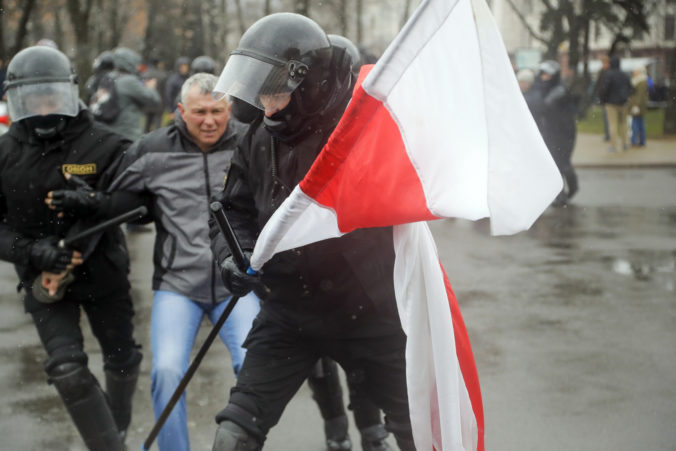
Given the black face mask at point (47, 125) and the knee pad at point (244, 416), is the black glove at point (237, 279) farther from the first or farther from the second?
the black face mask at point (47, 125)

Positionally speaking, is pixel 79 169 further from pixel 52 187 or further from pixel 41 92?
pixel 41 92

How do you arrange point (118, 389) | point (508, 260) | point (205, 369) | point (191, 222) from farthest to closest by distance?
point (508, 260) < point (205, 369) < point (118, 389) < point (191, 222)

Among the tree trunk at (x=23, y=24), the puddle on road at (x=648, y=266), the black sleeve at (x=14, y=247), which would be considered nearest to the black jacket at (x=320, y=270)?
the black sleeve at (x=14, y=247)

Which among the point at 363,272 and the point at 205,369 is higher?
the point at 363,272

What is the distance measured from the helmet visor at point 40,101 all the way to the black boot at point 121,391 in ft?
4.02

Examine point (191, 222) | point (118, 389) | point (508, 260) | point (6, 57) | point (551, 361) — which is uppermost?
point (191, 222)

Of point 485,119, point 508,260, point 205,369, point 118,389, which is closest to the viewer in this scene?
point 485,119

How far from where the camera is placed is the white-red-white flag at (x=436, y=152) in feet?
8.96

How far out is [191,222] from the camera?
4090 mm

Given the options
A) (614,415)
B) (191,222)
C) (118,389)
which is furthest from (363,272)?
(614,415)

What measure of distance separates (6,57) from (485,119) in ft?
77.2

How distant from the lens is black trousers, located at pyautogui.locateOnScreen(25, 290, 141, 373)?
396 centimetres

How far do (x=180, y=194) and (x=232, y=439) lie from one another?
1.35m

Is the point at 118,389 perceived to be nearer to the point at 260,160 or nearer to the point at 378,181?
the point at 260,160
